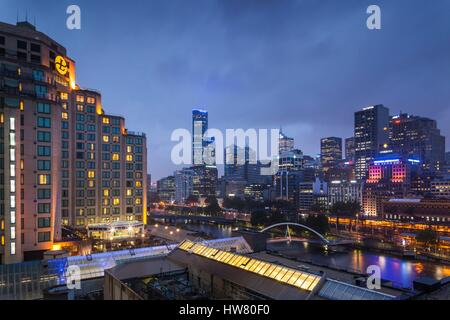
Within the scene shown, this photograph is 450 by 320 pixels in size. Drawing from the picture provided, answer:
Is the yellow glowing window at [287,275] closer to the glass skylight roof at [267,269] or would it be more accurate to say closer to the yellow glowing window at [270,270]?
the glass skylight roof at [267,269]

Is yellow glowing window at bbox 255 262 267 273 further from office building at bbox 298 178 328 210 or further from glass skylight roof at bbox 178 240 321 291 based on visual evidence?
office building at bbox 298 178 328 210

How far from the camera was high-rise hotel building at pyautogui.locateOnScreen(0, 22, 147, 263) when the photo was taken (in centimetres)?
3981

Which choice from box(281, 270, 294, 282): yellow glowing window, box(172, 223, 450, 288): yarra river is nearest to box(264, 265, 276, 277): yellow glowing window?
box(281, 270, 294, 282): yellow glowing window

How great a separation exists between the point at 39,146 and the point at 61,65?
18594mm

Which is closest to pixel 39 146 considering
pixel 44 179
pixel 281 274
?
pixel 44 179

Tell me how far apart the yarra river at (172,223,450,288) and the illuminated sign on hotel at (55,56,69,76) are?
206 feet

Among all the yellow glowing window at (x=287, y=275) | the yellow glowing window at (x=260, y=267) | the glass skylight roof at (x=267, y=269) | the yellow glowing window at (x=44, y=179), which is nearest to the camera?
the glass skylight roof at (x=267, y=269)

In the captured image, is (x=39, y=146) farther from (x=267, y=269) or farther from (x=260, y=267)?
(x=267, y=269)

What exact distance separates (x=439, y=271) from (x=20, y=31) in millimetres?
84463

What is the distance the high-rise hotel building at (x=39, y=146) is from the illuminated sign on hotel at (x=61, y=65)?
0.56ft

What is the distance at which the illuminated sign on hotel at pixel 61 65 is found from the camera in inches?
2069

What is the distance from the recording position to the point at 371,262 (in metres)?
68.2

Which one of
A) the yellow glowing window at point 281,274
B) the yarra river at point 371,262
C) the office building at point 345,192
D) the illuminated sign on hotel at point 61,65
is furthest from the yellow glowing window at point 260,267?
the office building at point 345,192
